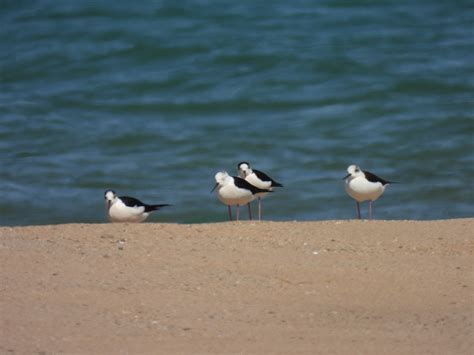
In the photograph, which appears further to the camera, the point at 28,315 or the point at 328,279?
the point at 328,279

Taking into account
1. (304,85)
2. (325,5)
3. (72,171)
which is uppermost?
(325,5)

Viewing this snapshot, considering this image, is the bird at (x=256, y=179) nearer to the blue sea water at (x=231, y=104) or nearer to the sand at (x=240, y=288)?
the blue sea water at (x=231, y=104)

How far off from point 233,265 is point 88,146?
799 cm

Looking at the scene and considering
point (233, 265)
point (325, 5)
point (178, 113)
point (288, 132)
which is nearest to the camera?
point (233, 265)

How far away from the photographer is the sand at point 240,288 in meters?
6.73

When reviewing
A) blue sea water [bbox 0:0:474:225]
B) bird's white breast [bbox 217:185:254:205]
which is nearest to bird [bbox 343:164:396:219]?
bird's white breast [bbox 217:185:254:205]

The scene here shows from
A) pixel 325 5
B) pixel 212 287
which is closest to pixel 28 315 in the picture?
pixel 212 287

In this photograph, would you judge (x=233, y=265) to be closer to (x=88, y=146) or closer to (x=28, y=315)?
(x=28, y=315)

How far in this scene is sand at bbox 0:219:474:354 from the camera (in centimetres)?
673

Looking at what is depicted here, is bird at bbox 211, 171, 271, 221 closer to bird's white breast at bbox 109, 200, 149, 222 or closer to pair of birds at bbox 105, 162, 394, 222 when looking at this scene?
pair of birds at bbox 105, 162, 394, 222

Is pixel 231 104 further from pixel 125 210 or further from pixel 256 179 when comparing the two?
pixel 125 210

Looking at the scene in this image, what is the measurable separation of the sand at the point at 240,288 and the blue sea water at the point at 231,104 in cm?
386

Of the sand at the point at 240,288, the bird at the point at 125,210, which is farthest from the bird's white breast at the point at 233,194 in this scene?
the sand at the point at 240,288

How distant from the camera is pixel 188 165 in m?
15.4
